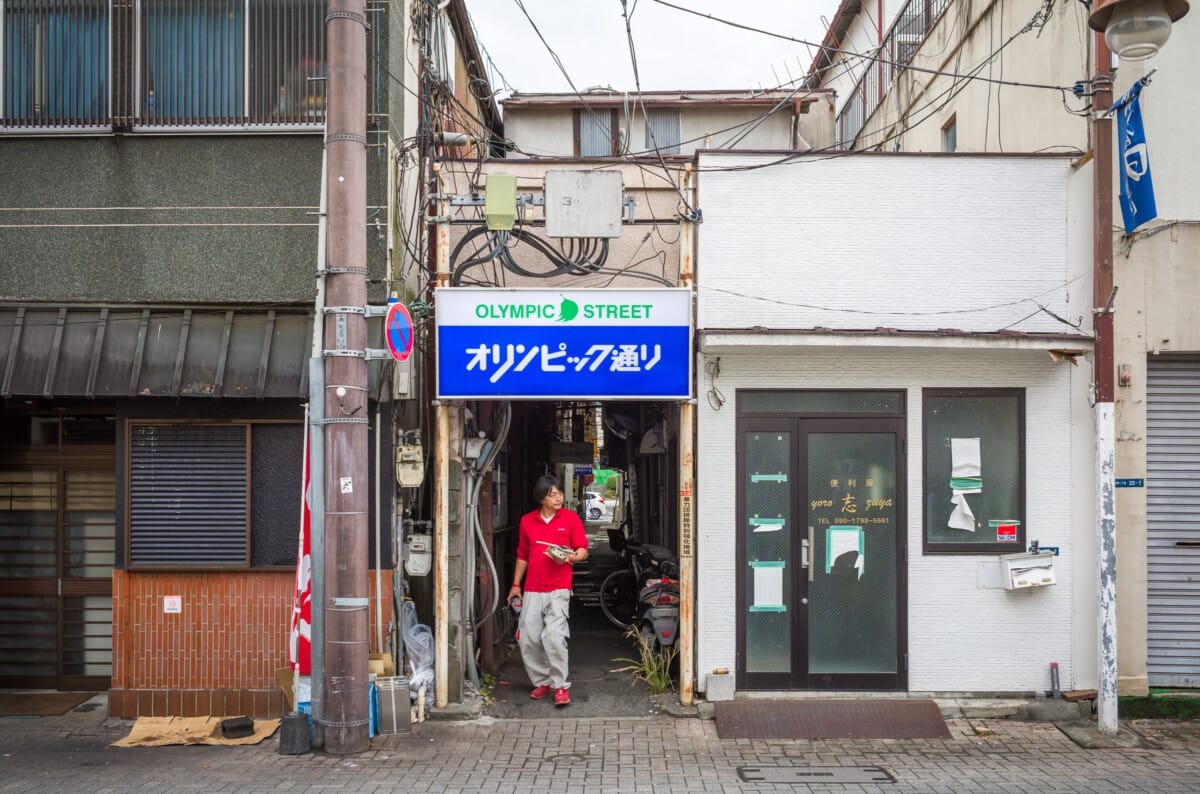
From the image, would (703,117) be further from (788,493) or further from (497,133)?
(788,493)

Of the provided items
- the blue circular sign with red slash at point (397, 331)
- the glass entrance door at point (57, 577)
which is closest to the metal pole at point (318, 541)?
the blue circular sign with red slash at point (397, 331)

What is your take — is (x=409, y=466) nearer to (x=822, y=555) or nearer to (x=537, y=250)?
(x=537, y=250)

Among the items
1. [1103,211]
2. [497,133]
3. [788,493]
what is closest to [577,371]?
[788,493]

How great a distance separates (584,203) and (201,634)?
504 centimetres

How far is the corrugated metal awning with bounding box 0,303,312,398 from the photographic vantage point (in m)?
7.75

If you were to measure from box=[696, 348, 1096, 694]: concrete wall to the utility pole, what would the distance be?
2961 millimetres

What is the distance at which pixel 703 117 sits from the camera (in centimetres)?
1688

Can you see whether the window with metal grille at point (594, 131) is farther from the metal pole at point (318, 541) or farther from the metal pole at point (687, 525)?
the metal pole at point (318, 541)

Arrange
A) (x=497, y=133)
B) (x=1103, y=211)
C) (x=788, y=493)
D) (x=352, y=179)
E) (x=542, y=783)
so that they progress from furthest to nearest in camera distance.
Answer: (x=497, y=133) < (x=788, y=493) < (x=1103, y=211) < (x=352, y=179) < (x=542, y=783)

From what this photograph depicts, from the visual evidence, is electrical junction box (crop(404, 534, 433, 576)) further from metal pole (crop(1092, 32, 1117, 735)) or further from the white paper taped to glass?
metal pole (crop(1092, 32, 1117, 735))

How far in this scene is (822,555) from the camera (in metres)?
8.30

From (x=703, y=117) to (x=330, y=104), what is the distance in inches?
430

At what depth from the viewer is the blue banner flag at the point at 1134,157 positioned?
7.50 m

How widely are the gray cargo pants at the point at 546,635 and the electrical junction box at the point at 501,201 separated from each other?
3336 mm
